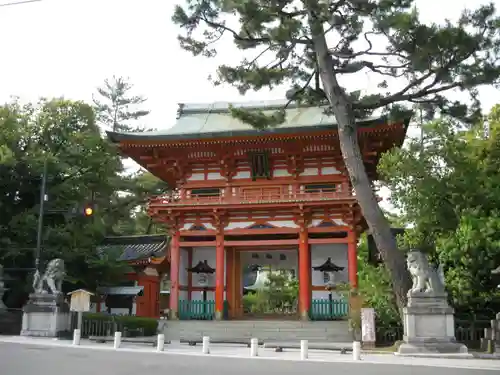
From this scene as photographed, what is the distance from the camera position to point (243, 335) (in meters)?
21.5

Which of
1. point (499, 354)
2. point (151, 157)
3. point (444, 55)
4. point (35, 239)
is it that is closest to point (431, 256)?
point (499, 354)

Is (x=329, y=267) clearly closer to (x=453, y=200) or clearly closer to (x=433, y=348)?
(x=453, y=200)

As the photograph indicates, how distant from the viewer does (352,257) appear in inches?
915

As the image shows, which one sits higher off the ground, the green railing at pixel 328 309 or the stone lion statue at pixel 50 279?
the stone lion statue at pixel 50 279

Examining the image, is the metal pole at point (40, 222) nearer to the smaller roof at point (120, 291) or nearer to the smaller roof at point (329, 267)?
the smaller roof at point (120, 291)

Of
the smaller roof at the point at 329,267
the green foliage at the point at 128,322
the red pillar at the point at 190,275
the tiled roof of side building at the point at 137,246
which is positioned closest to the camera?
the green foliage at the point at 128,322

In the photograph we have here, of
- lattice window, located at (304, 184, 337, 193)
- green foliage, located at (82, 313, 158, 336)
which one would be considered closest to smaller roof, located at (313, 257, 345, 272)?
lattice window, located at (304, 184, 337, 193)

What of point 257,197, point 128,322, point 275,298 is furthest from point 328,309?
point 275,298

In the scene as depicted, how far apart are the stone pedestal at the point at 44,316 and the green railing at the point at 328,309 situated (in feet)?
33.0

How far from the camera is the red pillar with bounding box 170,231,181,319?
24297mm

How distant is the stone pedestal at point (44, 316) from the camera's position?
782 inches

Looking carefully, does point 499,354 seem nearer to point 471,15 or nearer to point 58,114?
point 471,15

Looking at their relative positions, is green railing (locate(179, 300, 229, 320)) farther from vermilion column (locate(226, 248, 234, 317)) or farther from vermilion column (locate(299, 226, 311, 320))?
vermilion column (locate(299, 226, 311, 320))

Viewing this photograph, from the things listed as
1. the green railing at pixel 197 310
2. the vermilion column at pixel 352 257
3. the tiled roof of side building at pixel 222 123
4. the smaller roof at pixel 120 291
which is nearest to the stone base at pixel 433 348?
the vermilion column at pixel 352 257
